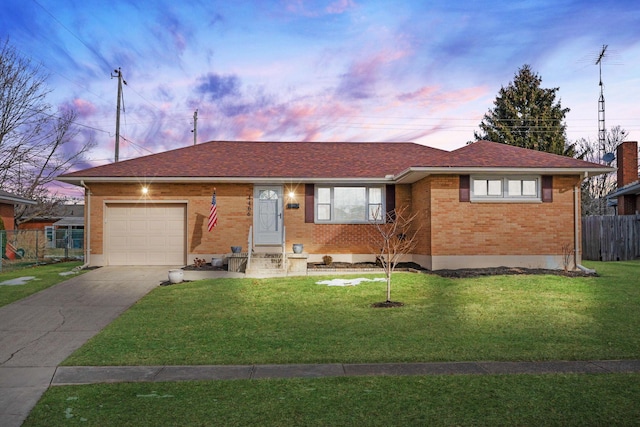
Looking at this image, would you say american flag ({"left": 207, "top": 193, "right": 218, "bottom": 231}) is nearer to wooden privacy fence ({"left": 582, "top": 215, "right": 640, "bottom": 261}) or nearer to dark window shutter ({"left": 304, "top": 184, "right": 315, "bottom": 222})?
dark window shutter ({"left": 304, "top": 184, "right": 315, "bottom": 222})

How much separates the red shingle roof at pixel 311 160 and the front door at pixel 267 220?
99 cm

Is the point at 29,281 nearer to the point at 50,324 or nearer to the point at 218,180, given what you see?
the point at 50,324

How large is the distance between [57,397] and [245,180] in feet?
41.2

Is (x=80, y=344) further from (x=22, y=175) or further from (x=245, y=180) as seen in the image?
(x=22, y=175)

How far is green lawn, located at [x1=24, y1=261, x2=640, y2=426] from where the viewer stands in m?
4.46

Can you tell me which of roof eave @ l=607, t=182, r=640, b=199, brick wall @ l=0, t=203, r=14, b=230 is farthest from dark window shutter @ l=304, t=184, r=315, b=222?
roof eave @ l=607, t=182, r=640, b=199

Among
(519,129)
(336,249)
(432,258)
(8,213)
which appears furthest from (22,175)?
(519,129)

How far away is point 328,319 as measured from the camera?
8922mm

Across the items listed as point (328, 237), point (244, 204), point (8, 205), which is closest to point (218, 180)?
point (244, 204)

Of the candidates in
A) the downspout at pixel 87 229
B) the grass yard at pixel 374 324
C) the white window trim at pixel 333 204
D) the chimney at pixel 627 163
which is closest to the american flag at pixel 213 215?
the white window trim at pixel 333 204

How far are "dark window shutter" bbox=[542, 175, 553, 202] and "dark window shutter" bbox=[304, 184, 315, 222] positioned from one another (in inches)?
306

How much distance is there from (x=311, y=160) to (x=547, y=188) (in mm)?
→ 8788

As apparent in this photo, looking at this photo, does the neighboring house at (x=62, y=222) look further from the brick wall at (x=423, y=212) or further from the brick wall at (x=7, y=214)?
the brick wall at (x=423, y=212)

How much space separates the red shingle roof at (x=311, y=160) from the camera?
15891 millimetres
